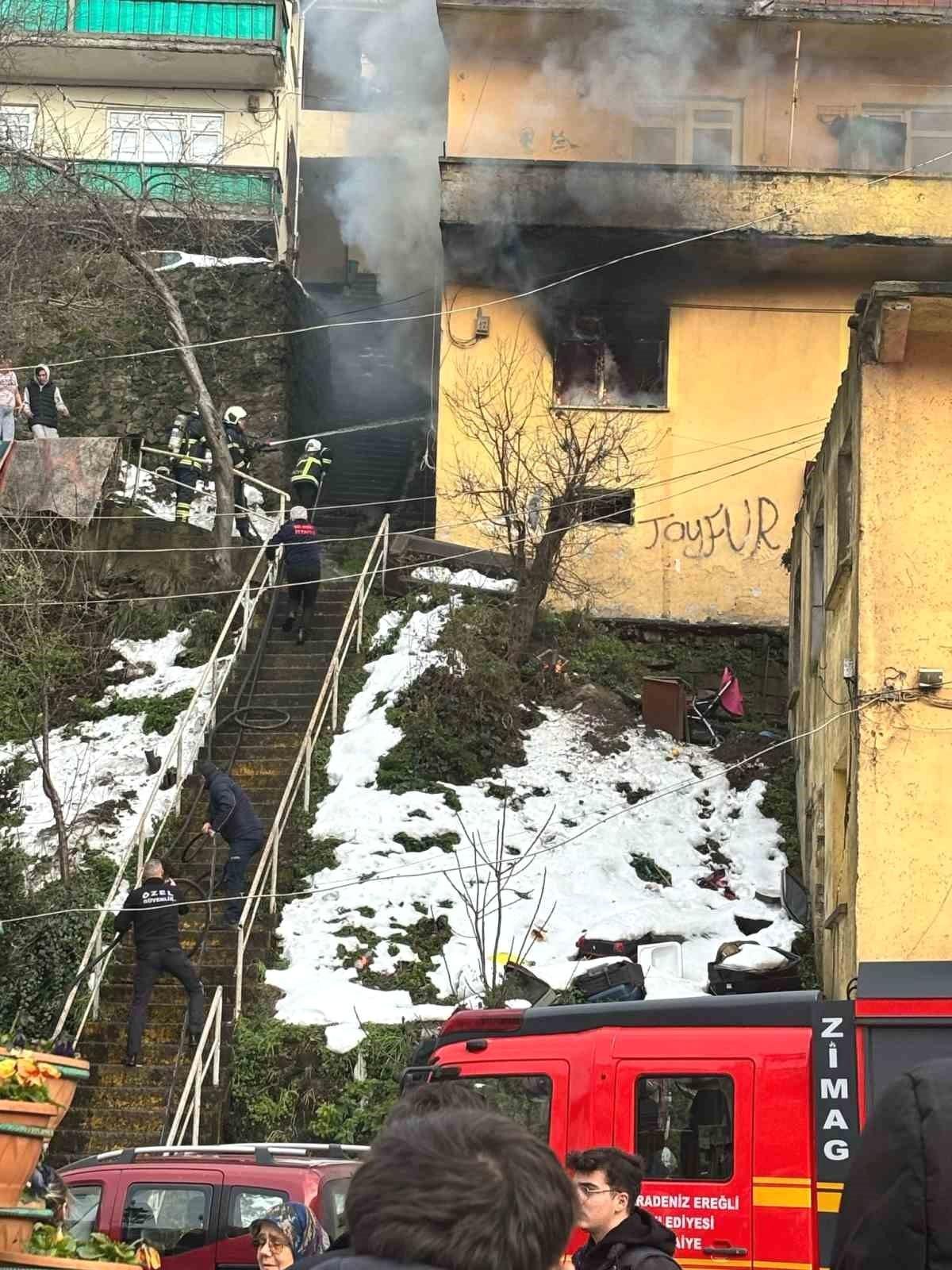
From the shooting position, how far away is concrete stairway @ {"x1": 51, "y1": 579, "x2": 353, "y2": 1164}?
47.0 feet

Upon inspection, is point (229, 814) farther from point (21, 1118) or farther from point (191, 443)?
point (21, 1118)

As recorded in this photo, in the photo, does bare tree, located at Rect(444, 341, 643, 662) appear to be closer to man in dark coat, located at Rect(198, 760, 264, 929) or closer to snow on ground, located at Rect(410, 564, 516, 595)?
snow on ground, located at Rect(410, 564, 516, 595)

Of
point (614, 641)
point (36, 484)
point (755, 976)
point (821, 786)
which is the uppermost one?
point (36, 484)

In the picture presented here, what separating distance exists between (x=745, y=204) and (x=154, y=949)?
1498cm

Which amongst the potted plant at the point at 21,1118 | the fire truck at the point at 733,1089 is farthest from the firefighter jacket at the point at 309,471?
the potted plant at the point at 21,1118

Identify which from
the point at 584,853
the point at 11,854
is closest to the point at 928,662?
the point at 584,853

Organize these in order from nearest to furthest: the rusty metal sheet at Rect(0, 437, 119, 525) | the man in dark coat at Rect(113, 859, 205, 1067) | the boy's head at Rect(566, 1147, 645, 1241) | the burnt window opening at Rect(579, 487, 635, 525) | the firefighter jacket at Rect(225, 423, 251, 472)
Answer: the boy's head at Rect(566, 1147, 645, 1241)
the man in dark coat at Rect(113, 859, 205, 1067)
the rusty metal sheet at Rect(0, 437, 119, 525)
the burnt window opening at Rect(579, 487, 635, 525)
the firefighter jacket at Rect(225, 423, 251, 472)

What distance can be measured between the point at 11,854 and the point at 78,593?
690 centimetres

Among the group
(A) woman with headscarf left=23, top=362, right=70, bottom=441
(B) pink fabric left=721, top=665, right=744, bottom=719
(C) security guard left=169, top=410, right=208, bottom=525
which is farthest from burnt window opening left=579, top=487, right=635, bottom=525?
(A) woman with headscarf left=23, top=362, right=70, bottom=441

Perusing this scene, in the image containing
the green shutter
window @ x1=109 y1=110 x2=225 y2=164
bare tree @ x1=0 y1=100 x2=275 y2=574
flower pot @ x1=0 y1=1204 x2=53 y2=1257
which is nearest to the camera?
flower pot @ x1=0 y1=1204 x2=53 y2=1257

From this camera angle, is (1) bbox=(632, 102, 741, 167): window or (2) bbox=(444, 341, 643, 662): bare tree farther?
(1) bbox=(632, 102, 741, 167): window

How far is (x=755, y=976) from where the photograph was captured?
15203 mm

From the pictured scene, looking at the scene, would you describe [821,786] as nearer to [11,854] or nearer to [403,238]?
[11,854]

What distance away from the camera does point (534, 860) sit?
18703mm
